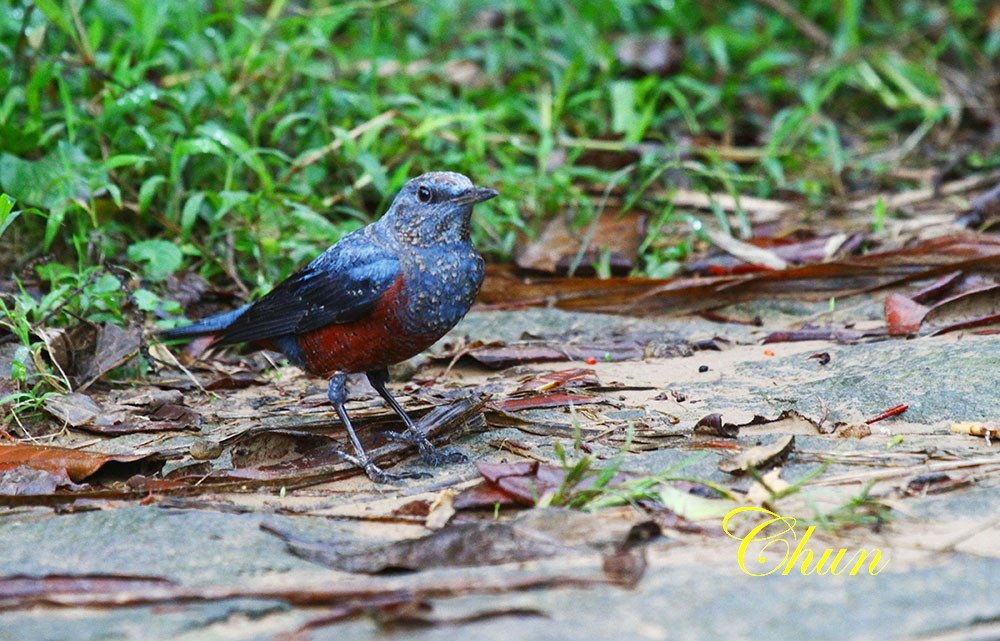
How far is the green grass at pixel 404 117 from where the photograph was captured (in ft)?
20.4

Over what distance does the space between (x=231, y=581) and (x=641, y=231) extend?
14.6 ft

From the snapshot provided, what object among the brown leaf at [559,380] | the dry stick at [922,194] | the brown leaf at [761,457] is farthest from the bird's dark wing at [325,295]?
the dry stick at [922,194]

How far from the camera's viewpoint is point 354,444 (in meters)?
4.26

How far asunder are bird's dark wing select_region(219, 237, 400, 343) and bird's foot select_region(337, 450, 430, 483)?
25.5 inches

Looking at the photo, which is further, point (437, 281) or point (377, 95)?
point (377, 95)

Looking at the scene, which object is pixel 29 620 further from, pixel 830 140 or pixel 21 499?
pixel 830 140

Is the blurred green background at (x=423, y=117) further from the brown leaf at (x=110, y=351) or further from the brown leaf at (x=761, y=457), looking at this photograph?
the brown leaf at (x=761, y=457)

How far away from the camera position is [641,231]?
695 cm

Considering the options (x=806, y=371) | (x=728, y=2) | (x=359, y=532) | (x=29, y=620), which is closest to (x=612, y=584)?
(x=359, y=532)

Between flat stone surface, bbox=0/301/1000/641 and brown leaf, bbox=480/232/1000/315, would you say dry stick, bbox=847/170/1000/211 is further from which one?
flat stone surface, bbox=0/301/1000/641

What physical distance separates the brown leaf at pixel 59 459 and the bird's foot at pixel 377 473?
0.69 m

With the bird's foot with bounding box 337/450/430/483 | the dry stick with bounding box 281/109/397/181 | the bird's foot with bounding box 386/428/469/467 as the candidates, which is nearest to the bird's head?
the bird's foot with bounding box 386/428/469/467

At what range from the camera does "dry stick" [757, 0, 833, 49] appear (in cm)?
925

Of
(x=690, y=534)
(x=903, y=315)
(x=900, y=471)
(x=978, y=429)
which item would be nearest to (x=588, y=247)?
(x=903, y=315)
